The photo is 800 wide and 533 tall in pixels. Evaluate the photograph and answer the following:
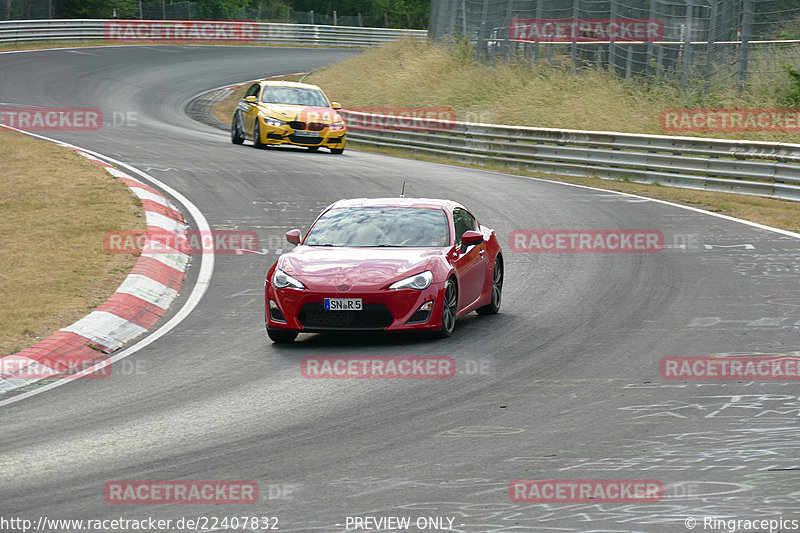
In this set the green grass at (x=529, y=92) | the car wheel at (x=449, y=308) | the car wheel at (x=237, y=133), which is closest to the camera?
the car wheel at (x=449, y=308)

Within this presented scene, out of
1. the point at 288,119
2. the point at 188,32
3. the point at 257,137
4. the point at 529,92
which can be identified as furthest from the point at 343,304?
the point at 188,32

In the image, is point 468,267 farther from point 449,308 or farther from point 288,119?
point 288,119

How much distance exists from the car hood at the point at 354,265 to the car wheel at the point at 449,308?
12.4 inches

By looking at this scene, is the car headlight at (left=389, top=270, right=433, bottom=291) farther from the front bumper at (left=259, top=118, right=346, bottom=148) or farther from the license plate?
the front bumper at (left=259, top=118, right=346, bottom=148)

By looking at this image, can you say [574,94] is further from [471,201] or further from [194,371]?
[194,371]

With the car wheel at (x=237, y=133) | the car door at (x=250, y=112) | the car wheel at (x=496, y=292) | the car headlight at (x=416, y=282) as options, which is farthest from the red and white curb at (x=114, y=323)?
the car wheel at (x=237, y=133)

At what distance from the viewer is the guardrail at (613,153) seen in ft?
69.4

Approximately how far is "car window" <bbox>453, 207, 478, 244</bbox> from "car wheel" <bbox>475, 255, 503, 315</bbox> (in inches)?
19.3

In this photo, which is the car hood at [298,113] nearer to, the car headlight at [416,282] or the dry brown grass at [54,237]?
the dry brown grass at [54,237]

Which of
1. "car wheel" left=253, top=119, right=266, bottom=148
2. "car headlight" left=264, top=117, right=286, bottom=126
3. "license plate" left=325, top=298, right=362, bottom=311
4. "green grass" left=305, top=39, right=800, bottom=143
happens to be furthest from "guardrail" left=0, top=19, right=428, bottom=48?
"license plate" left=325, top=298, right=362, bottom=311

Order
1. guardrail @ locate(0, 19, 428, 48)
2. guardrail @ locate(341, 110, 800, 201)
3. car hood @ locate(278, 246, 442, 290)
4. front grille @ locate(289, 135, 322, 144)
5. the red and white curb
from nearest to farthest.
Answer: the red and white curb
car hood @ locate(278, 246, 442, 290)
guardrail @ locate(341, 110, 800, 201)
front grille @ locate(289, 135, 322, 144)
guardrail @ locate(0, 19, 428, 48)

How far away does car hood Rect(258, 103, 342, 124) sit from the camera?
91.9ft

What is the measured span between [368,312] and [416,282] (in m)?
0.54

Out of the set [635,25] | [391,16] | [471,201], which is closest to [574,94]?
[635,25]
